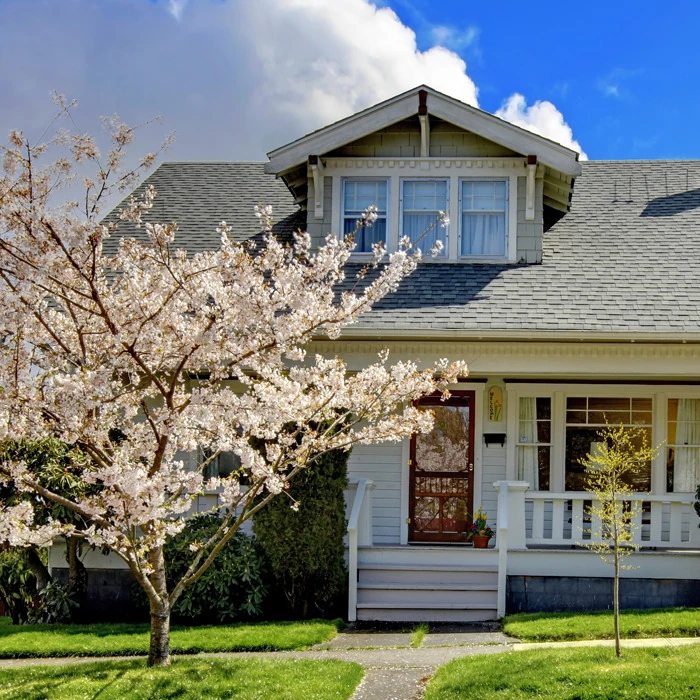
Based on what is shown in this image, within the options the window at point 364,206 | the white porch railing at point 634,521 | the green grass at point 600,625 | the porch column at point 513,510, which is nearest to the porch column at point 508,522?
the porch column at point 513,510

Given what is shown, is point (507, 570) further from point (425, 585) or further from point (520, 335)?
point (520, 335)

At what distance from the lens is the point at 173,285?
7.63 metres

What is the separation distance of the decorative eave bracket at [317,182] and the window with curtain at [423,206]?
1229 millimetres

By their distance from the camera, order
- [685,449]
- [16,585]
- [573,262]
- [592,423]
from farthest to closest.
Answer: [573,262]
[592,423]
[685,449]
[16,585]

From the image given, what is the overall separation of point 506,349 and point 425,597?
3309 mm

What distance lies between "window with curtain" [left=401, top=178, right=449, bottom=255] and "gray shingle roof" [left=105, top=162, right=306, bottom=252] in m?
1.93

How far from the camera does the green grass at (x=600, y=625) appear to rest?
9.30 metres

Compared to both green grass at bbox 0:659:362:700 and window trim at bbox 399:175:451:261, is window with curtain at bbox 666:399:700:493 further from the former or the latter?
green grass at bbox 0:659:362:700

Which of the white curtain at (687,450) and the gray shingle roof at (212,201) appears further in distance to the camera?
the gray shingle roof at (212,201)

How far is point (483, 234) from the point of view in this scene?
14.1m

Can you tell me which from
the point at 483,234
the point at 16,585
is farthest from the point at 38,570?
the point at 483,234

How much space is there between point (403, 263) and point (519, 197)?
20.0 ft

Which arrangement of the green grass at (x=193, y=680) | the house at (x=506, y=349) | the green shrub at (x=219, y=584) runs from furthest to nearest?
the house at (x=506, y=349), the green shrub at (x=219, y=584), the green grass at (x=193, y=680)

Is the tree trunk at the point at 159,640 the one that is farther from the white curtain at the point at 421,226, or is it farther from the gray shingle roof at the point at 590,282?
the white curtain at the point at 421,226
